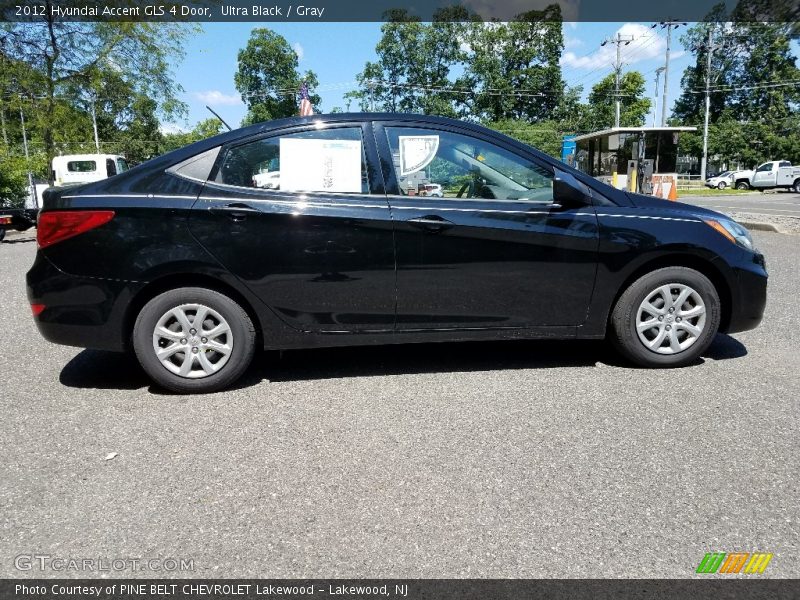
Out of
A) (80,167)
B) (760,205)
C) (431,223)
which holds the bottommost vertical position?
(760,205)

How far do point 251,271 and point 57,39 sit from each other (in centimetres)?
1714

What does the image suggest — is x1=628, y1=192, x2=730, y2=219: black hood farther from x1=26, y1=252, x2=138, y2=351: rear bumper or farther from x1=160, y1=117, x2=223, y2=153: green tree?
x1=160, y1=117, x2=223, y2=153: green tree

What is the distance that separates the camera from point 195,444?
311 centimetres

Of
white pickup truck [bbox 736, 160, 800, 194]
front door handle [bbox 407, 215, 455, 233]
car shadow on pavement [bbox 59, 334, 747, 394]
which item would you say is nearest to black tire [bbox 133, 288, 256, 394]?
car shadow on pavement [bbox 59, 334, 747, 394]

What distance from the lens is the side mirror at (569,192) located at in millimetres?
3863

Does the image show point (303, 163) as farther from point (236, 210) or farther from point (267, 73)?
point (267, 73)

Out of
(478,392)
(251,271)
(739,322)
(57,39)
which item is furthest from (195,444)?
(57,39)

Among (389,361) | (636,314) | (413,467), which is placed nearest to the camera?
(413,467)

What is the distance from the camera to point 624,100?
6950 centimetres

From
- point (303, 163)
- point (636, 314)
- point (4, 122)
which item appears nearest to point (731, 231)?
point (636, 314)

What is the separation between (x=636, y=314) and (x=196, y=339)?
2887 mm

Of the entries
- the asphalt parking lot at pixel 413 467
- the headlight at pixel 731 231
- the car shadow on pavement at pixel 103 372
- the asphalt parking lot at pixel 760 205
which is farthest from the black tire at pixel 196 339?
the asphalt parking lot at pixel 760 205

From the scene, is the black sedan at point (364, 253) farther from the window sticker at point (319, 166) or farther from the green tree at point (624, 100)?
the green tree at point (624, 100)

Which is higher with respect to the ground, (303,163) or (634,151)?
(634,151)
